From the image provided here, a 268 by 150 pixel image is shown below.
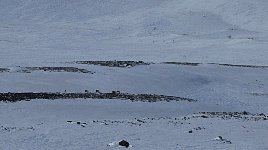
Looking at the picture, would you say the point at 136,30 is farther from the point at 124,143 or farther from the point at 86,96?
the point at 124,143

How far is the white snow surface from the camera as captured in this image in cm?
1491

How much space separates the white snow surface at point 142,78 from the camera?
14906 millimetres

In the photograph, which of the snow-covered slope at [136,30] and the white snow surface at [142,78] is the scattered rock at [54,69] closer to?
the white snow surface at [142,78]

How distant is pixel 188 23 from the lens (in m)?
73.9

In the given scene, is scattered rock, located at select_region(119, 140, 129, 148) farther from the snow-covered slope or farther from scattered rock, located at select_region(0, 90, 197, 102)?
the snow-covered slope

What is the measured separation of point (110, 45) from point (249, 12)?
103 feet

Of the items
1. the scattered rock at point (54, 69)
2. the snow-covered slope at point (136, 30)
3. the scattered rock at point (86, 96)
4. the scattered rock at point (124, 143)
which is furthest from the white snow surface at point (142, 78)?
the scattered rock at point (86, 96)

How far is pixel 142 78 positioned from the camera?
96.5 ft

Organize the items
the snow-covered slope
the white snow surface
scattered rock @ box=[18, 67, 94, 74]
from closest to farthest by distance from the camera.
Result: the white snow surface
scattered rock @ box=[18, 67, 94, 74]
the snow-covered slope

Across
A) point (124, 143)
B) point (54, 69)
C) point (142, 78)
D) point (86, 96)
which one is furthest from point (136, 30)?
point (124, 143)

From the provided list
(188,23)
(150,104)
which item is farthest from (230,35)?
→ (150,104)

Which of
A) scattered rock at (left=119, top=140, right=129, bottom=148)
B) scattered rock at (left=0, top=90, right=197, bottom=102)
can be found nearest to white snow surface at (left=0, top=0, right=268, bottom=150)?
scattered rock at (left=119, top=140, right=129, bottom=148)

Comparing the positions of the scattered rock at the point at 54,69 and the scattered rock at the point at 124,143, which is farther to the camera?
the scattered rock at the point at 54,69

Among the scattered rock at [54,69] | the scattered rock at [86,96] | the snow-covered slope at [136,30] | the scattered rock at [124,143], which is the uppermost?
the snow-covered slope at [136,30]
